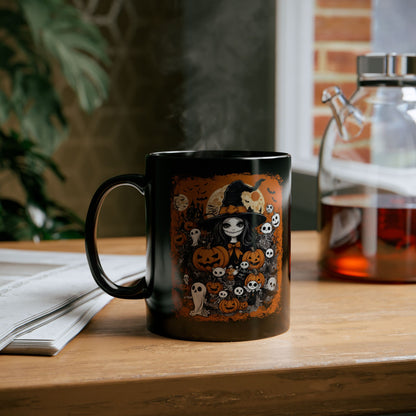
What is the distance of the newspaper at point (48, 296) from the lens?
1.48 ft

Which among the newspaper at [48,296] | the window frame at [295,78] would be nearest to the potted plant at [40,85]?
the window frame at [295,78]

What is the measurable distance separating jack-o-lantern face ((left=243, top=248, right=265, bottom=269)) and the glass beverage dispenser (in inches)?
9.0

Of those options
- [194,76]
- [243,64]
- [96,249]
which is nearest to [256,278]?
[96,249]

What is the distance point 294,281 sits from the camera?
A: 2.22ft

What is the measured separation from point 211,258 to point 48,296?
7.0 inches

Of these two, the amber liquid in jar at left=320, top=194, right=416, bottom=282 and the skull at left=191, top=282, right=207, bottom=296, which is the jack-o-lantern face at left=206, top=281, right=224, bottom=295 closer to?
the skull at left=191, top=282, right=207, bottom=296

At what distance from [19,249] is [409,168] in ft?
1.74

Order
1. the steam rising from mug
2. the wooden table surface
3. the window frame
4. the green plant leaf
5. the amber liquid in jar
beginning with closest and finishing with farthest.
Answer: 1. the wooden table surface
2. the amber liquid in jar
3. the green plant leaf
4. the window frame
5. the steam rising from mug

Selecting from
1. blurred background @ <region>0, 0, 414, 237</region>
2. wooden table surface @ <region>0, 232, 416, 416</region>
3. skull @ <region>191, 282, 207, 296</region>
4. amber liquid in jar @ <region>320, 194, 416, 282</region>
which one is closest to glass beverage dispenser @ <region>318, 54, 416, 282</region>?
amber liquid in jar @ <region>320, 194, 416, 282</region>

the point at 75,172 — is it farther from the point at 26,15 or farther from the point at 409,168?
the point at 409,168

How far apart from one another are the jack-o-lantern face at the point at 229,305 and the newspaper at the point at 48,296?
0.12m

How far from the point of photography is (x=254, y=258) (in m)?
0.47

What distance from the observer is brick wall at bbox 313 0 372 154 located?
1677mm

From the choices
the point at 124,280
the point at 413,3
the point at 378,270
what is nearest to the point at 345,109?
the point at 378,270
